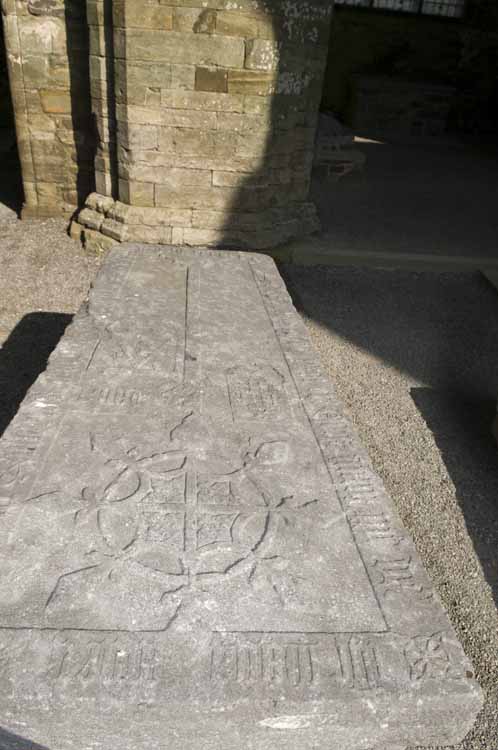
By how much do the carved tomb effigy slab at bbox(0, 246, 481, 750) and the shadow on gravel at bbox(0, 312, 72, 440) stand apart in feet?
3.85

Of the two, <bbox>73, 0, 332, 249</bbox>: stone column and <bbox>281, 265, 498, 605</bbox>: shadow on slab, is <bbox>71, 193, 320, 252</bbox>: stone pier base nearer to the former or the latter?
<bbox>73, 0, 332, 249</bbox>: stone column

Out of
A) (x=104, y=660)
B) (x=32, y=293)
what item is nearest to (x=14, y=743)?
(x=104, y=660)

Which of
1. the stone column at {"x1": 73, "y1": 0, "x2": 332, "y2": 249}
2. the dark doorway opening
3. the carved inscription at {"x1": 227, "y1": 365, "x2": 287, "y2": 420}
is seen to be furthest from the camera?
the dark doorway opening

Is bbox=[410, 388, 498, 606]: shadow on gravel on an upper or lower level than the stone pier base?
lower

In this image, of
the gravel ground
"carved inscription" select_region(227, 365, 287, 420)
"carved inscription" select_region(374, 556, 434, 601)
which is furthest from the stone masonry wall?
"carved inscription" select_region(374, 556, 434, 601)

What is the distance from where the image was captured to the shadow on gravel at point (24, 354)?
3.27 m

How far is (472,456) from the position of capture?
3.18 metres

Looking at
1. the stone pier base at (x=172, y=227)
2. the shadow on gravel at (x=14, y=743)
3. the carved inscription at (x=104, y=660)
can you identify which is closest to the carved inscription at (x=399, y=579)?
the carved inscription at (x=104, y=660)

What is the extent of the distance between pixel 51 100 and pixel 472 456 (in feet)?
16.0

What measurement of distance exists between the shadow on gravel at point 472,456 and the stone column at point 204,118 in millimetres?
2465

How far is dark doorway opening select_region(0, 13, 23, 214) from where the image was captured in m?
6.43

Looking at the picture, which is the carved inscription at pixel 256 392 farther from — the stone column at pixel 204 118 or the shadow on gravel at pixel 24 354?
the stone column at pixel 204 118

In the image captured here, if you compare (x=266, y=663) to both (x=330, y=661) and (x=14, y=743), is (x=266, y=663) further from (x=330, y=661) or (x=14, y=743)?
(x=14, y=743)

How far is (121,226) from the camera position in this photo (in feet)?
16.8
